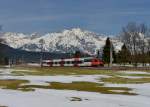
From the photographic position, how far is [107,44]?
186875 mm

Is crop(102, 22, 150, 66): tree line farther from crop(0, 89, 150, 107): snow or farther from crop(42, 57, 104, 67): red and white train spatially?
crop(0, 89, 150, 107): snow

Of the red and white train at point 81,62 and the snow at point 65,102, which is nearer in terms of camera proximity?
the snow at point 65,102

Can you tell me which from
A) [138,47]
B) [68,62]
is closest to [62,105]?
[138,47]

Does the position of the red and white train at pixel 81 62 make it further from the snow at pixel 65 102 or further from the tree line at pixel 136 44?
the snow at pixel 65 102

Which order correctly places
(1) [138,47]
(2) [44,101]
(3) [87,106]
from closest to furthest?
(3) [87,106], (2) [44,101], (1) [138,47]

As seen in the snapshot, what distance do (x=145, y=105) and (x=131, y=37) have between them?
11597cm

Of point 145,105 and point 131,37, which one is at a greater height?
point 131,37

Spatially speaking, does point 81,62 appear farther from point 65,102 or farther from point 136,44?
point 65,102

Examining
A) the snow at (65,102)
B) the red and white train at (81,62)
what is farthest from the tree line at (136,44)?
the snow at (65,102)

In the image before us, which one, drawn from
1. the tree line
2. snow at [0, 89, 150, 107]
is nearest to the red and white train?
the tree line

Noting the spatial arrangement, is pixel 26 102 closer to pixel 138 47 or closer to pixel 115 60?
pixel 138 47

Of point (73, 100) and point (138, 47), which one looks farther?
point (138, 47)

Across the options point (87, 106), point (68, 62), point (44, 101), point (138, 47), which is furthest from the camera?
point (68, 62)

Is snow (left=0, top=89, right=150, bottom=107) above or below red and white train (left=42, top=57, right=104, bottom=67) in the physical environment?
below
